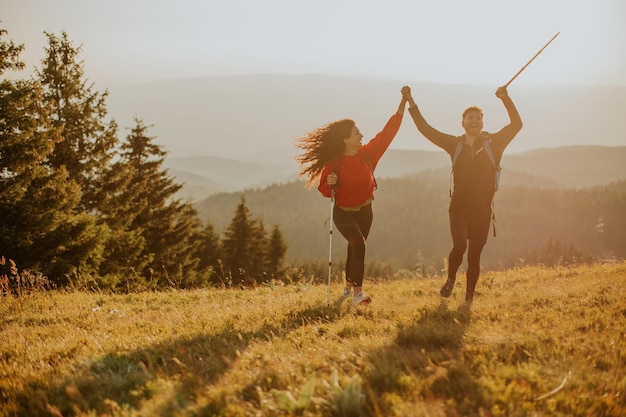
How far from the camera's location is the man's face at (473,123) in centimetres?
692

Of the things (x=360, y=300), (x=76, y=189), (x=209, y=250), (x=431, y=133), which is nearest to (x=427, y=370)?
(x=360, y=300)

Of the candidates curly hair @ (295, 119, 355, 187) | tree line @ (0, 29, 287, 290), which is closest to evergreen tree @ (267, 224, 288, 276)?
tree line @ (0, 29, 287, 290)

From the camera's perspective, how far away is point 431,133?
289 inches

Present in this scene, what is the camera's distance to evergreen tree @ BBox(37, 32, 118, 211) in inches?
817

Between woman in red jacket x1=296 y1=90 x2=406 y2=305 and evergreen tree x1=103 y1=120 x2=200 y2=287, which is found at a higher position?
woman in red jacket x1=296 y1=90 x2=406 y2=305

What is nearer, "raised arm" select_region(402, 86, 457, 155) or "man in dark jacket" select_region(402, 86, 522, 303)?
"man in dark jacket" select_region(402, 86, 522, 303)

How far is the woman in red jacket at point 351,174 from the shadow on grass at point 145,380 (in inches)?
87.9

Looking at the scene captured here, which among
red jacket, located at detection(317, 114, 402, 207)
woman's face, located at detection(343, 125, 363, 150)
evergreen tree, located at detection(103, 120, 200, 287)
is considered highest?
woman's face, located at detection(343, 125, 363, 150)

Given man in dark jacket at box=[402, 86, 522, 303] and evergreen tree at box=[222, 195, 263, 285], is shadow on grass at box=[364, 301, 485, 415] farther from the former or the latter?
evergreen tree at box=[222, 195, 263, 285]

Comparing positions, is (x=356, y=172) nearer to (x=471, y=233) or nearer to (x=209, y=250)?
(x=471, y=233)

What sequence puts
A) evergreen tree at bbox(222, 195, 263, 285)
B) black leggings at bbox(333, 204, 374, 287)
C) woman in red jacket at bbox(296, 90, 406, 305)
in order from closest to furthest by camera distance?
black leggings at bbox(333, 204, 374, 287)
woman in red jacket at bbox(296, 90, 406, 305)
evergreen tree at bbox(222, 195, 263, 285)

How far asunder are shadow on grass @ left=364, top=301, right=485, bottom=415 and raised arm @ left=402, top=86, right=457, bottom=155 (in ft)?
9.93

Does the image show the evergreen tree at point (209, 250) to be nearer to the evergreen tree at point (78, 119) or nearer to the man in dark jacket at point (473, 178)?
the evergreen tree at point (78, 119)

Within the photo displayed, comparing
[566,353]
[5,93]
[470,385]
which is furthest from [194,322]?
[5,93]
